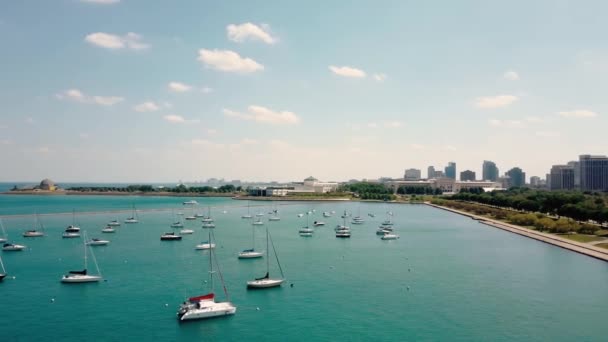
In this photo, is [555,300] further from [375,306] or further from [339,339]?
[339,339]

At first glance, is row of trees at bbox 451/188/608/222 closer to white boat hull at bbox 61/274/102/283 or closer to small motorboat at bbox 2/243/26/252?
white boat hull at bbox 61/274/102/283

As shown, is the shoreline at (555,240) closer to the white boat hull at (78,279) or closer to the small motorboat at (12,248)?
the white boat hull at (78,279)

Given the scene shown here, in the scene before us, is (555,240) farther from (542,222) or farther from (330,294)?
(330,294)

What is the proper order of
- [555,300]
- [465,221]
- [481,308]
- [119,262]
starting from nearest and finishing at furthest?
1. [481,308]
2. [555,300]
3. [119,262]
4. [465,221]

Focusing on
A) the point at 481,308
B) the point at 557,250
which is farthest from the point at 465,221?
the point at 481,308

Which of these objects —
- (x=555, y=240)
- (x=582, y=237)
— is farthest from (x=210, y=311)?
(x=582, y=237)

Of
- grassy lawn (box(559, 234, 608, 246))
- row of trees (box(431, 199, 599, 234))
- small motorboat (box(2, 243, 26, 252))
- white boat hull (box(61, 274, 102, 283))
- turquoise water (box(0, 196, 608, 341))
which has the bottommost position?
turquoise water (box(0, 196, 608, 341))

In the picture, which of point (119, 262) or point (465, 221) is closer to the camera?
point (119, 262)

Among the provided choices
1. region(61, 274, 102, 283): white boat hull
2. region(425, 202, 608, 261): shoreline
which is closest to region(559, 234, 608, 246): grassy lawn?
region(425, 202, 608, 261): shoreline
